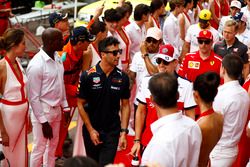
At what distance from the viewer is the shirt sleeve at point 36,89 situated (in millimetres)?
6547

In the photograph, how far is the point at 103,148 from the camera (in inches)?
251

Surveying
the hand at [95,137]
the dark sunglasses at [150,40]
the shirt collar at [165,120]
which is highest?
the shirt collar at [165,120]

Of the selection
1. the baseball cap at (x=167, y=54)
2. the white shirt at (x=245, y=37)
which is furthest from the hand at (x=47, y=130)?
the white shirt at (x=245, y=37)

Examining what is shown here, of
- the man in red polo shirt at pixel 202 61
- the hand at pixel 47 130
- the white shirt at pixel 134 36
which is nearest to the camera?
the hand at pixel 47 130

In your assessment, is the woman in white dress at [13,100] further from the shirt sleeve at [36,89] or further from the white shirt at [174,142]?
the white shirt at [174,142]

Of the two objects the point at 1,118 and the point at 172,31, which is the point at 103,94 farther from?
the point at 172,31

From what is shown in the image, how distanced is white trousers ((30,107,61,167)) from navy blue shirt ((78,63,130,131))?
653 mm

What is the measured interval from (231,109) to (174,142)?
1.75 m

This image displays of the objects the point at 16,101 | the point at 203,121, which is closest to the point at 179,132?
the point at 203,121

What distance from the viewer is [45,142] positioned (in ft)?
22.6

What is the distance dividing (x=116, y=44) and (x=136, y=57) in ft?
5.69

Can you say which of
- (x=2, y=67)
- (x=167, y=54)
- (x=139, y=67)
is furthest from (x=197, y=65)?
(x=2, y=67)

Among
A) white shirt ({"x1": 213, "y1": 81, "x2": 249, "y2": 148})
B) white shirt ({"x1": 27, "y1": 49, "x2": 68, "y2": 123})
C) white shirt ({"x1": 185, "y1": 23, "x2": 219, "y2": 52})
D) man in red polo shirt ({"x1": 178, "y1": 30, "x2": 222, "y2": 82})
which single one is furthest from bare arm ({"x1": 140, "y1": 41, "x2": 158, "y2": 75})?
white shirt ({"x1": 185, "y1": 23, "x2": 219, "y2": 52})

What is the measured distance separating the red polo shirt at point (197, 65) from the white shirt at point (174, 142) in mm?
3109
